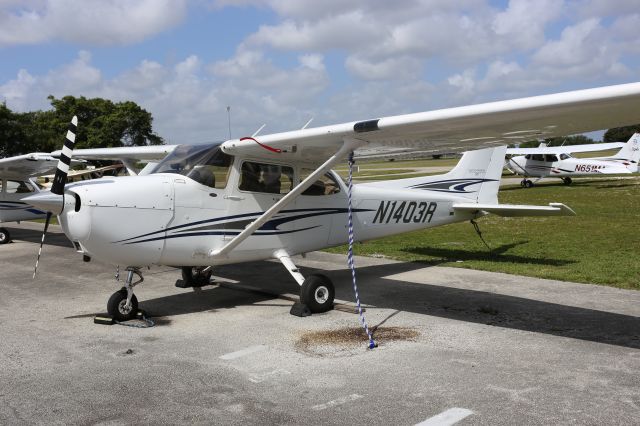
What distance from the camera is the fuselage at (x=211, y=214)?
248 inches

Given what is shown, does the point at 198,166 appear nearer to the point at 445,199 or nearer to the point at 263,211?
the point at 263,211

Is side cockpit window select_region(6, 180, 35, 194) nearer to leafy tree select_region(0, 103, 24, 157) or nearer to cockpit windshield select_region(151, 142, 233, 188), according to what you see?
cockpit windshield select_region(151, 142, 233, 188)

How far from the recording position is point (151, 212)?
6.65m

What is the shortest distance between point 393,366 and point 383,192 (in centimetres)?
441

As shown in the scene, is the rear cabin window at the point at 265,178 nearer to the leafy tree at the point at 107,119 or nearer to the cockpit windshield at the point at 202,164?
the cockpit windshield at the point at 202,164

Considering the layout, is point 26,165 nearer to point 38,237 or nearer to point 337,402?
point 38,237

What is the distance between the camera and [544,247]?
40.6ft

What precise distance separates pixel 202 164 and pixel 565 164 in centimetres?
3002

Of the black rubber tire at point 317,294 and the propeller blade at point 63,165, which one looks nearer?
the propeller blade at point 63,165

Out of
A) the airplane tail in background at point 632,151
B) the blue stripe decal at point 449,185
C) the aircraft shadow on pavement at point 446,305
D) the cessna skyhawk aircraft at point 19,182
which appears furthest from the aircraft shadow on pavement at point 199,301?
the airplane tail in background at point 632,151

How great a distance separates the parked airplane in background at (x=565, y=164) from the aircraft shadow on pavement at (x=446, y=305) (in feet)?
82.9

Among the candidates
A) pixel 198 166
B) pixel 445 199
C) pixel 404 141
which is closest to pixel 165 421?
pixel 198 166

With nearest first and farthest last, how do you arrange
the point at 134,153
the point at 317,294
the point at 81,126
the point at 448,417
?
the point at 448,417 < the point at 317,294 < the point at 134,153 < the point at 81,126

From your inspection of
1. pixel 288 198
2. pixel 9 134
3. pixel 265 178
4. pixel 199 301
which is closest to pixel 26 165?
pixel 199 301
